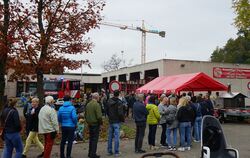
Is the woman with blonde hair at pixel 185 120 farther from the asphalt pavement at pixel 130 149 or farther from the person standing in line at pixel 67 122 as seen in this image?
the person standing in line at pixel 67 122

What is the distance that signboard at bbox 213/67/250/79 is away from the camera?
3325 centimetres

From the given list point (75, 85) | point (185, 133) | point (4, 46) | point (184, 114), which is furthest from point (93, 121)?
point (75, 85)

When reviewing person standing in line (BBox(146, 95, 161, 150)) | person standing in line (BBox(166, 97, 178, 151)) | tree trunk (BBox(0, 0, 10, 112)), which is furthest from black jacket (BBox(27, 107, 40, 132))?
tree trunk (BBox(0, 0, 10, 112))

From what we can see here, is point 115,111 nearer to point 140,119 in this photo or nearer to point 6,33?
point 140,119

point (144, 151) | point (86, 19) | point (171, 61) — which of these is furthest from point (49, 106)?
point (171, 61)

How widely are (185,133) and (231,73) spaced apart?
2378cm

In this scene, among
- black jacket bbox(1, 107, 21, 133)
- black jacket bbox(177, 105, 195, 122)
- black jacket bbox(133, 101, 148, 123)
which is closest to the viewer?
black jacket bbox(1, 107, 21, 133)

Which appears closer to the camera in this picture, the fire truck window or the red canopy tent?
the red canopy tent

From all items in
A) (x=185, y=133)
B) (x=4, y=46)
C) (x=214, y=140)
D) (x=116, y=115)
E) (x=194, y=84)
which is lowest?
(x=185, y=133)

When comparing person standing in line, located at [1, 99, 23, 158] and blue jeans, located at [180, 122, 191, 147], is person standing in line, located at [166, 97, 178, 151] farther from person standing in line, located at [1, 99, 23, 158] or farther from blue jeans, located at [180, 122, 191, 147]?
Answer: person standing in line, located at [1, 99, 23, 158]

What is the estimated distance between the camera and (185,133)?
1188 centimetres

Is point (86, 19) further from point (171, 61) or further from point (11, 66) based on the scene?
point (171, 61)

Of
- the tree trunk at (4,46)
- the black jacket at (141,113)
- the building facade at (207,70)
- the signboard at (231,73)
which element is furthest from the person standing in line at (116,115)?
the signboard at (231,73)

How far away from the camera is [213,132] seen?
24.2ft
